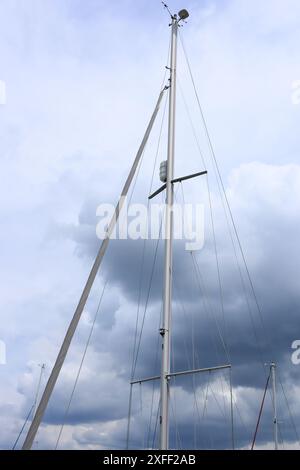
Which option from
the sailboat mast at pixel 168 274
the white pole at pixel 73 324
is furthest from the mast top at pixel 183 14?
the white pole at pixel 73 324

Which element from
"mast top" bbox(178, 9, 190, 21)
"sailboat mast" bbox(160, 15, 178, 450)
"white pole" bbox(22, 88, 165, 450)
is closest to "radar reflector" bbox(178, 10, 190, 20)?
"mast top" bbox(178, 9, 190, 21)

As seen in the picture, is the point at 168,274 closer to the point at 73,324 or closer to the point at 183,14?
the point at 73,324

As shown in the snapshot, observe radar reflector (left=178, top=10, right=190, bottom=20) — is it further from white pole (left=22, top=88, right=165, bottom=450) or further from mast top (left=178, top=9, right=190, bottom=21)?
white pole (left=22, top=88, right=165, bottom=450)

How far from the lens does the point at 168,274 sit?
2356 cm

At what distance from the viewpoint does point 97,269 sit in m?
19.7

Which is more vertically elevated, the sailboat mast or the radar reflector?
the radar reflector

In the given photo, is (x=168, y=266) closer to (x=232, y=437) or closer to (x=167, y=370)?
(x=167, y=370)

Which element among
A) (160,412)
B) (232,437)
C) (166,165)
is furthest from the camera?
(166,165)

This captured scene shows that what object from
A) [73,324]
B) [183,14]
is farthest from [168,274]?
[183,14]

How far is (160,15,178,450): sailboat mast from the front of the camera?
20875 millimetres

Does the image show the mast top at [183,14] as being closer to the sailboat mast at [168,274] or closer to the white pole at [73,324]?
the sailboat mast at [168,274]

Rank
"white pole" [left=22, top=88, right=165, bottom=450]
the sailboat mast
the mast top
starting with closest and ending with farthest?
"white pole" [left=22, top=88, right=165, bottom=450]
the sailboat mast
the mast top

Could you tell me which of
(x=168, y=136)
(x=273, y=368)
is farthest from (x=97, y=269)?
(x=273, y=368)
